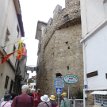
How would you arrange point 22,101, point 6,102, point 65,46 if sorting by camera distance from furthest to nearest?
point 65,46 → point 6,102 → point 22,101

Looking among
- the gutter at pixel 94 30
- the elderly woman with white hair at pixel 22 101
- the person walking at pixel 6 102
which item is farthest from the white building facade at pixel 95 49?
the person walking at pixel 6 102

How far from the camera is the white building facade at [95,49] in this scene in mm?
6273

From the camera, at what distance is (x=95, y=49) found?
698 centimetres

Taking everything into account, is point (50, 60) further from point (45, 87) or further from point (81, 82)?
point (81, 82)

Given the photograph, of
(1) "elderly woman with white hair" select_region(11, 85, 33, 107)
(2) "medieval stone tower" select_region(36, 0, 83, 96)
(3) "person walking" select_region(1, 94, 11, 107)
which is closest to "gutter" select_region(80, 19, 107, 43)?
(1) "elderly woman with white hair" select_region(11, 85, 33, 107)

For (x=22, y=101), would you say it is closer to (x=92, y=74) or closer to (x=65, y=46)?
(x=92, y=74)

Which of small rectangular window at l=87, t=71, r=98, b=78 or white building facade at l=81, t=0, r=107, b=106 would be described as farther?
small rectangular window at l=87, t=71, r=98, b=78

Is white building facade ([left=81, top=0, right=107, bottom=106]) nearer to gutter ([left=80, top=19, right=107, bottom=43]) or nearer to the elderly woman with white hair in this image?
gutter ([left=80, top=19, right=107, bottom=43])

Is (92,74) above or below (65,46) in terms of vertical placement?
below

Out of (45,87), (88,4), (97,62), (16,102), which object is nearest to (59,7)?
(45,87)

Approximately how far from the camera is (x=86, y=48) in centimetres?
785

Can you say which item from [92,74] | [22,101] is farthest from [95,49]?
[22,101]

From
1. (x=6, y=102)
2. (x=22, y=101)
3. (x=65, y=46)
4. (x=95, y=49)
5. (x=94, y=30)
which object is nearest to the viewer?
(x=22, y=101)

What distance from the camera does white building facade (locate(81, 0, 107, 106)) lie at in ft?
20.6
